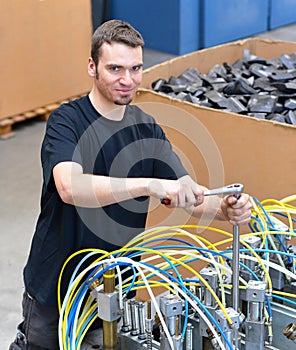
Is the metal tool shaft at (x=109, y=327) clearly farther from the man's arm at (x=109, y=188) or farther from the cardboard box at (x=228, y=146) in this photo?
the cardboard box at (x=228, y=146)

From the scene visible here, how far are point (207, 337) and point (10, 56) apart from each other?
286cm

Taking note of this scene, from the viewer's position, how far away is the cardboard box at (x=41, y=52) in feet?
12.2

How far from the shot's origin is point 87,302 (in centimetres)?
128

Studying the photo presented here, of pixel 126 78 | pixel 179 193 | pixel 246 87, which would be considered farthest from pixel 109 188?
pixel 246 87

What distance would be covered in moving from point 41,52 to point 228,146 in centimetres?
202

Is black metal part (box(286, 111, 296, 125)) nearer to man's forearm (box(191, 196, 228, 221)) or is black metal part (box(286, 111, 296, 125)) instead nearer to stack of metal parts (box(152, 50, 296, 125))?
stack of metal parts (box(152, 50, 296, 125))

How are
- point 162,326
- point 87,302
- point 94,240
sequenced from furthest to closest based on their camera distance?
point 94,240, point 87,302, point 162,326

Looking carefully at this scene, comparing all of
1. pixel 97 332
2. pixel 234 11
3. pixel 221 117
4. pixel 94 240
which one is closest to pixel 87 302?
pixel 97 332

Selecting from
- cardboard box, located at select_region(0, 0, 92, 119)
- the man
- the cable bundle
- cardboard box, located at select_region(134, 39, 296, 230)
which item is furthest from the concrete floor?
the cable bundle

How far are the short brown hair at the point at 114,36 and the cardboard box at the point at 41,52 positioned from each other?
2369 mm

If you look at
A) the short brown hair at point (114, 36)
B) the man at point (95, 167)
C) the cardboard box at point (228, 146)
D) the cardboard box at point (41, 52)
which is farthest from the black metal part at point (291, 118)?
the cardboard box at point (41, 52)

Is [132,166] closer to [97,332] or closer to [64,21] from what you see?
[97,332]

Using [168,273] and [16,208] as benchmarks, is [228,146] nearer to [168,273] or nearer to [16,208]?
[168,273]

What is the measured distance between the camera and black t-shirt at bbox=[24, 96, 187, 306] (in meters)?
1.41
